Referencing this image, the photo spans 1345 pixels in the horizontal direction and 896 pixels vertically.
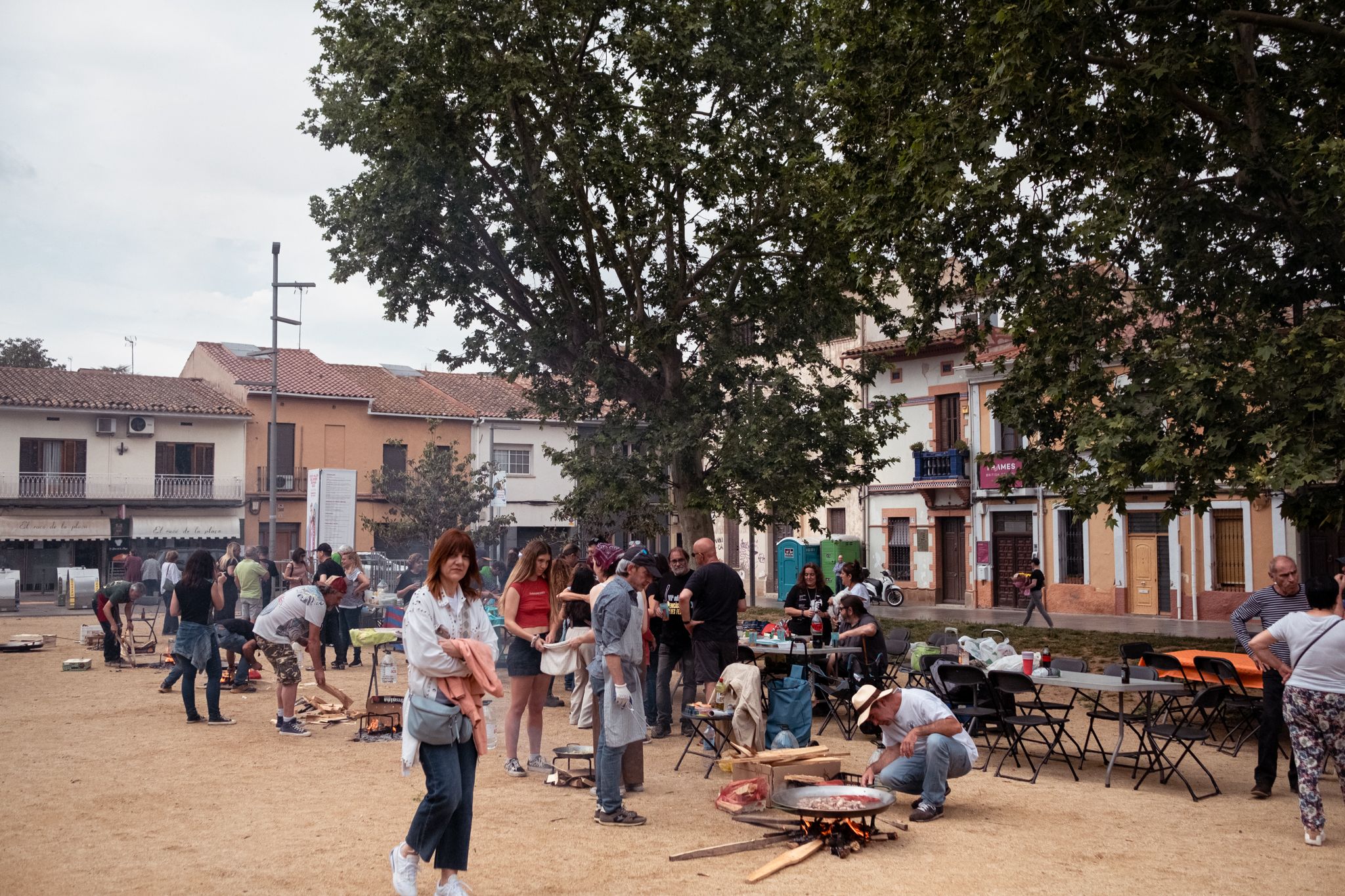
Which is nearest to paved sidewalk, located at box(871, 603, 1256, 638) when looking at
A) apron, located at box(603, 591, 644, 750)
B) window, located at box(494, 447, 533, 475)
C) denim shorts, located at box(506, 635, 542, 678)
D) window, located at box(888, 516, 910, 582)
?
window, located at box(888, 516, 910, 582)

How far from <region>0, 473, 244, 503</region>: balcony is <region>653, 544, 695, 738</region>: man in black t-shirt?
33.6 metres

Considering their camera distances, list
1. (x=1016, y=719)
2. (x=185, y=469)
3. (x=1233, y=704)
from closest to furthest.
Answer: (x=1016, y=719) < (x=1233, y=704) < (x=185, y=469)

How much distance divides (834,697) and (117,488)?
1368 inches

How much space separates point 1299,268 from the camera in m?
11.9

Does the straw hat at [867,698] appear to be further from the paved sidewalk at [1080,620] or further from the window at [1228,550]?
the window at [1228,550]

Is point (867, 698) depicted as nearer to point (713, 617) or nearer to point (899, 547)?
point (713, 617)

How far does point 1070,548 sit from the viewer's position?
102 ft

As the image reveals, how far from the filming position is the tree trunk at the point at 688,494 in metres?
17.4

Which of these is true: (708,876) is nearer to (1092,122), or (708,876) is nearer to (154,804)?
(154,804)

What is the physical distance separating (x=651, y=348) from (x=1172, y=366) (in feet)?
26.7

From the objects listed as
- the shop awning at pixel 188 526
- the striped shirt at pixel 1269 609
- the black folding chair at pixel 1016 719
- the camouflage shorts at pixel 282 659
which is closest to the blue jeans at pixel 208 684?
the camouflage shorts at pixel 282 659

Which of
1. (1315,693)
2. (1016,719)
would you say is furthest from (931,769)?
(1315,693)

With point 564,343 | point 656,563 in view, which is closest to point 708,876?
point 656,563

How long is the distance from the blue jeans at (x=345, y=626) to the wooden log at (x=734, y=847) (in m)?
10.7
